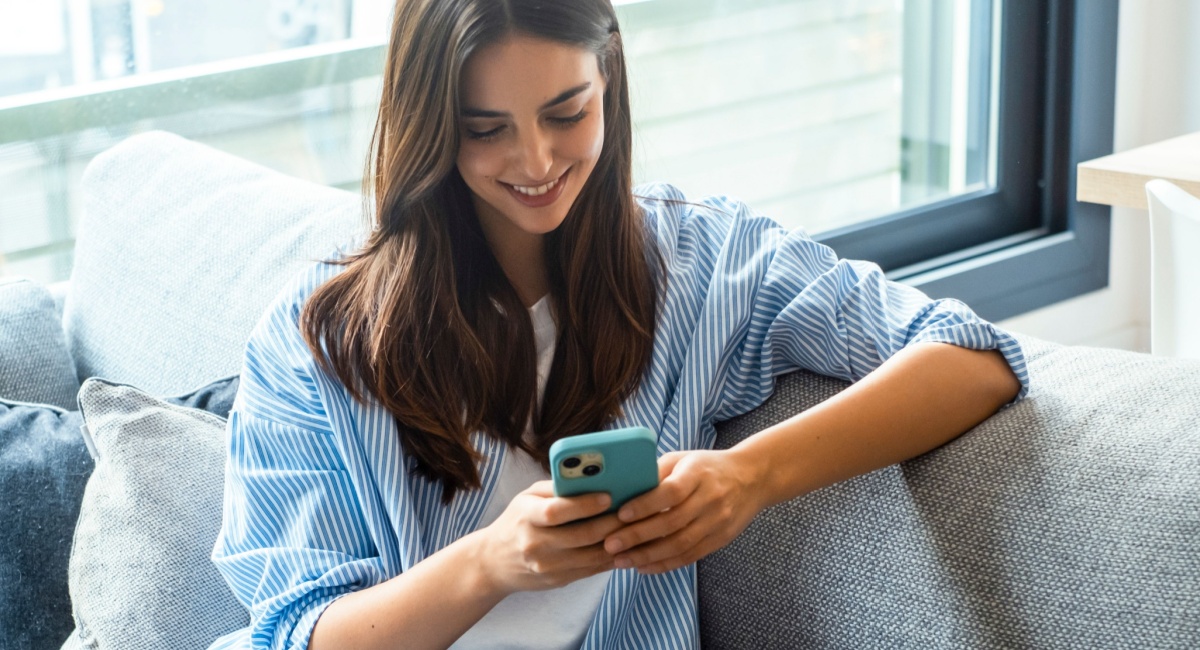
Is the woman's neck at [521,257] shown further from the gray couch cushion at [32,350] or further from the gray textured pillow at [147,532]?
the gray couch cushion at [32,350]

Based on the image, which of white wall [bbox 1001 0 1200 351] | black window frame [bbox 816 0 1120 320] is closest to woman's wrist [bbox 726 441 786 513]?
black window frame [bbox 816 0 1120 320]

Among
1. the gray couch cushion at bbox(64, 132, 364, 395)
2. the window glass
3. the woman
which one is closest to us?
the woman

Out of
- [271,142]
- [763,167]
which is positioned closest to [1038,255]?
[763,167]

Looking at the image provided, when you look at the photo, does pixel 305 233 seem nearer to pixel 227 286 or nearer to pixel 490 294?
pixel 227 286

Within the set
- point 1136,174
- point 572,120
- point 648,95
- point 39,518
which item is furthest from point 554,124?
point 648,95

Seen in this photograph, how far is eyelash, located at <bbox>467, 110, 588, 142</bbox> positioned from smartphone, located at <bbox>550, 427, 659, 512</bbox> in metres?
0.37

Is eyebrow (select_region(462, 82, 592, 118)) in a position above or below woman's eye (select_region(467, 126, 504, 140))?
above

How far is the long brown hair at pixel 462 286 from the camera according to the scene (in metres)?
1.07

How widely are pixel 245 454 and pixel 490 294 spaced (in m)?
0.28

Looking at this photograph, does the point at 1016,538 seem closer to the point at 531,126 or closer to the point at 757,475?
the point at 757,475

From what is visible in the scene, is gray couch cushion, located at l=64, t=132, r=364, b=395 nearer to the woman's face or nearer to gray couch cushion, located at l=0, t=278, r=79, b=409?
gray couch cushion, located at l=0, t=278, r=79, b=409

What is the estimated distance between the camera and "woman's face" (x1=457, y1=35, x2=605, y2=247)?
1.05m

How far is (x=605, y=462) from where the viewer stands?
822mm

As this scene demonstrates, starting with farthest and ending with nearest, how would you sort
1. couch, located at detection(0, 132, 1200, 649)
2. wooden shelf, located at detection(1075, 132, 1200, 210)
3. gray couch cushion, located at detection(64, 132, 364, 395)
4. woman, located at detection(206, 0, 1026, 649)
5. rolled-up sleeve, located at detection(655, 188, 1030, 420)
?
wooden shelf, located at detection(1075, 132, 1200, 210)
gray couch cushion, located at detection(64, 132, 364, 395)
rolled-up sleeve, located at detection(655, 188, 1030, 420)
woman, located at detection(206, 0, 1026, 649)
couch, located at detection(0, 132, 1200, 649)
